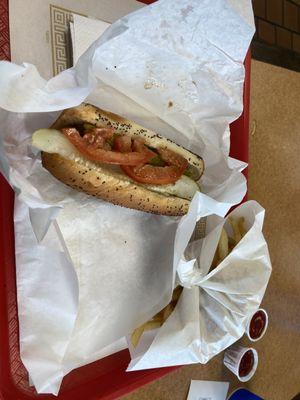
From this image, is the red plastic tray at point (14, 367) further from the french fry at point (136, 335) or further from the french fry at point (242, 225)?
the french fry at point (242, 225)

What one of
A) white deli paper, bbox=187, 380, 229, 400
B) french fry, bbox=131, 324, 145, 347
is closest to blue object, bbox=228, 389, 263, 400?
white deli paper, bbox=187, 380, 229, 400

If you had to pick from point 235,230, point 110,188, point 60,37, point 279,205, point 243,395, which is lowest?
point 243,395

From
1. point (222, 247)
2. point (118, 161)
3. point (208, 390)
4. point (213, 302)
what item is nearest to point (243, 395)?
point (208, 390)

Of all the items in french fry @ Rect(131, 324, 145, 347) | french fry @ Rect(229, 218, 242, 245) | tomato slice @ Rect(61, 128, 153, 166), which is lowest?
french fry @ Rect(131, 324, 145, 347)

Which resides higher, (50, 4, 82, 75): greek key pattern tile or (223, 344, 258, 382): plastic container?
(50, 4, 82, 75): greek key pattern tile

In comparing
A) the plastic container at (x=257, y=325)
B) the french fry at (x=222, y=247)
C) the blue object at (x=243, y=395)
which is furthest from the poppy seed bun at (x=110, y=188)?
the blue object at (x=243, y=395)

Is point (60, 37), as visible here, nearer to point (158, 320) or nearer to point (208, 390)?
point (158, 320)

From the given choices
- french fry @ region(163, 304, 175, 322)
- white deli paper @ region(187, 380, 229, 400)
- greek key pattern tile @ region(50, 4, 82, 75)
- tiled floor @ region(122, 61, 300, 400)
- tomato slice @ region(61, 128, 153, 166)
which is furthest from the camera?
tiled floor @ region(122, 61, 300, 400)

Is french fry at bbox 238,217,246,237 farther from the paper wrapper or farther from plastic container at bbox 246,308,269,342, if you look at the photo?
plastic container at bbox 246,308,269,342
